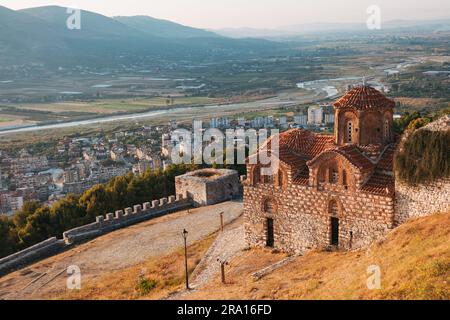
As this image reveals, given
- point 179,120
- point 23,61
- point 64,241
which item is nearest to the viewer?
point 64,241

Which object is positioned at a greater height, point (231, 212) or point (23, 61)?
point (23, 61)

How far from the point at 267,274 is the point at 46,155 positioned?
54.2m

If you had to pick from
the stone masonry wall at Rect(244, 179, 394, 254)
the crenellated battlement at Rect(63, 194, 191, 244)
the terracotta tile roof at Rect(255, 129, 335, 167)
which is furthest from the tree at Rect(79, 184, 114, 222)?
the terracotta tile roof at Rect(255, 129, 335, 167)

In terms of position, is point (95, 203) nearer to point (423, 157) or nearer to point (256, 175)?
point (256, 175)

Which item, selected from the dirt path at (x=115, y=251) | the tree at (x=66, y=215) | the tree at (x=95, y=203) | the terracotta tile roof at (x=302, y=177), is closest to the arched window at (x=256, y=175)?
the terracotta tile roof at (x=302, y=177)

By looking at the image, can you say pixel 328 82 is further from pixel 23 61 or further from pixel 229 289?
pixel 229 289

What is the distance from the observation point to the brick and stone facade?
29938 mm

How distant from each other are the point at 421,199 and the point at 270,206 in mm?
5924

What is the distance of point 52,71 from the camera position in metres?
150

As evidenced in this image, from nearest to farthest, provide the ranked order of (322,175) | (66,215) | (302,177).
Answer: (322,175) < (302,177) < (66,215)

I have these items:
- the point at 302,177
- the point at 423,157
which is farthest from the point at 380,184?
the point at 302,177

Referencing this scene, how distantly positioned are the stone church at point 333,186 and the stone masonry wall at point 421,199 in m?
0.27

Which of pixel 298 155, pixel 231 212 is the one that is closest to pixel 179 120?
pixel 231 212

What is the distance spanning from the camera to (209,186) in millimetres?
29797
